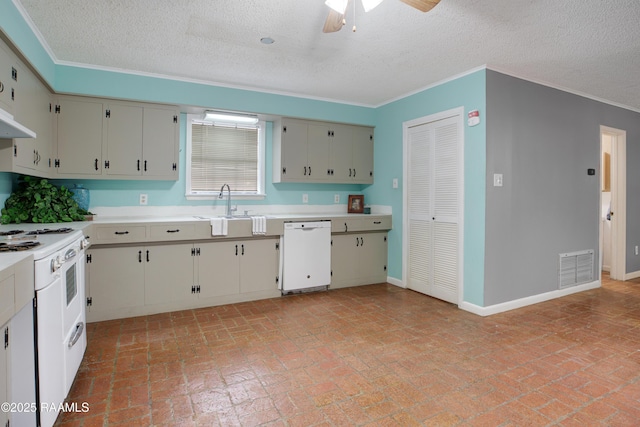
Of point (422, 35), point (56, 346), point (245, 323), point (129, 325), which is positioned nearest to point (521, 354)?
point (245, 323)

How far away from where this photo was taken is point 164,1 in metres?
2.52

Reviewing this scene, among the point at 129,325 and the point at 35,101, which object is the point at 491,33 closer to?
the point at 35,101

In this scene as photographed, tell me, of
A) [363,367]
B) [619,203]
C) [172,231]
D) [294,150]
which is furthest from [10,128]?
[619,203]

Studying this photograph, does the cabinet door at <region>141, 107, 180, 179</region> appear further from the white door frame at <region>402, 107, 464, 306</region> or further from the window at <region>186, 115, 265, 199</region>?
the white door frame at <region>402, 107, 464, 306</region>

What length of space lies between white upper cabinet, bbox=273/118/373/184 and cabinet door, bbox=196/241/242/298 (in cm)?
120

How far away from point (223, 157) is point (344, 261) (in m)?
2.10

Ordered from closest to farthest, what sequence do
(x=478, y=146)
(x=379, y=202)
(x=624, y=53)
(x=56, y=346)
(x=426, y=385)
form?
(x=56, y=346), (x=426, y=385), (x=624, y=53), (x=478, y=146), (x=379, y=202)

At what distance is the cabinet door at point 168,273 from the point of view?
373cm

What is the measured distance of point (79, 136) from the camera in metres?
3.68

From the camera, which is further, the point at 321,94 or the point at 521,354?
the point at 321,94

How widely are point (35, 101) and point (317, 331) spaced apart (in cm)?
319

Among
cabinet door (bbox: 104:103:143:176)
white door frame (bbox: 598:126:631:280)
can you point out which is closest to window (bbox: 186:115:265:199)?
cabinet door (bbox: 104:103:143:176)

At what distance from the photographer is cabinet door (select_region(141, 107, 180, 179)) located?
3.97 metres

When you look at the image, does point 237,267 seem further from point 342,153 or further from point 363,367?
point 342,153
